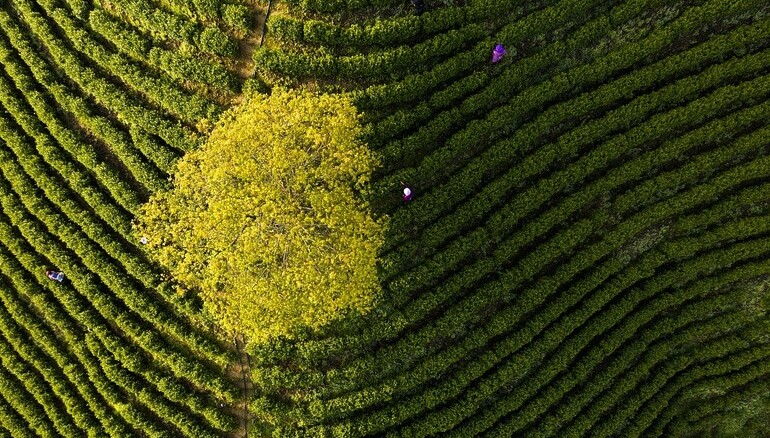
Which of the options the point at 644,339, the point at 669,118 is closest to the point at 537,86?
the point at 669,118

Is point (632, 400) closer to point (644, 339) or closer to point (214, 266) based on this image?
point (644, 339)

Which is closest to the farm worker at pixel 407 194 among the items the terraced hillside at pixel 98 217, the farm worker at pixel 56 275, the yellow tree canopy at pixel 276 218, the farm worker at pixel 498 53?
the yellow tree canopy at pixel 276 218

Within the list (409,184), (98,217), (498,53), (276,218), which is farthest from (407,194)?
(98,217)

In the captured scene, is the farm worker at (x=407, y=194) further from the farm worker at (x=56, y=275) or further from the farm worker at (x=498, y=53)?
the farm worker at (x=56, y=275)

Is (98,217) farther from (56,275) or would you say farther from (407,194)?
(407,194)

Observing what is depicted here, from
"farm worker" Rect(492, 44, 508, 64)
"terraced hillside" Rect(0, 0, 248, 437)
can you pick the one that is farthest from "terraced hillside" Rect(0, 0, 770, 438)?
"farm worker" Rect(492, 44, 508, 64)

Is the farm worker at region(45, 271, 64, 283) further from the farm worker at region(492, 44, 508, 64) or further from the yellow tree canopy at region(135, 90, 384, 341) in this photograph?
the farm worker at region(492, 44, 508, 64)
